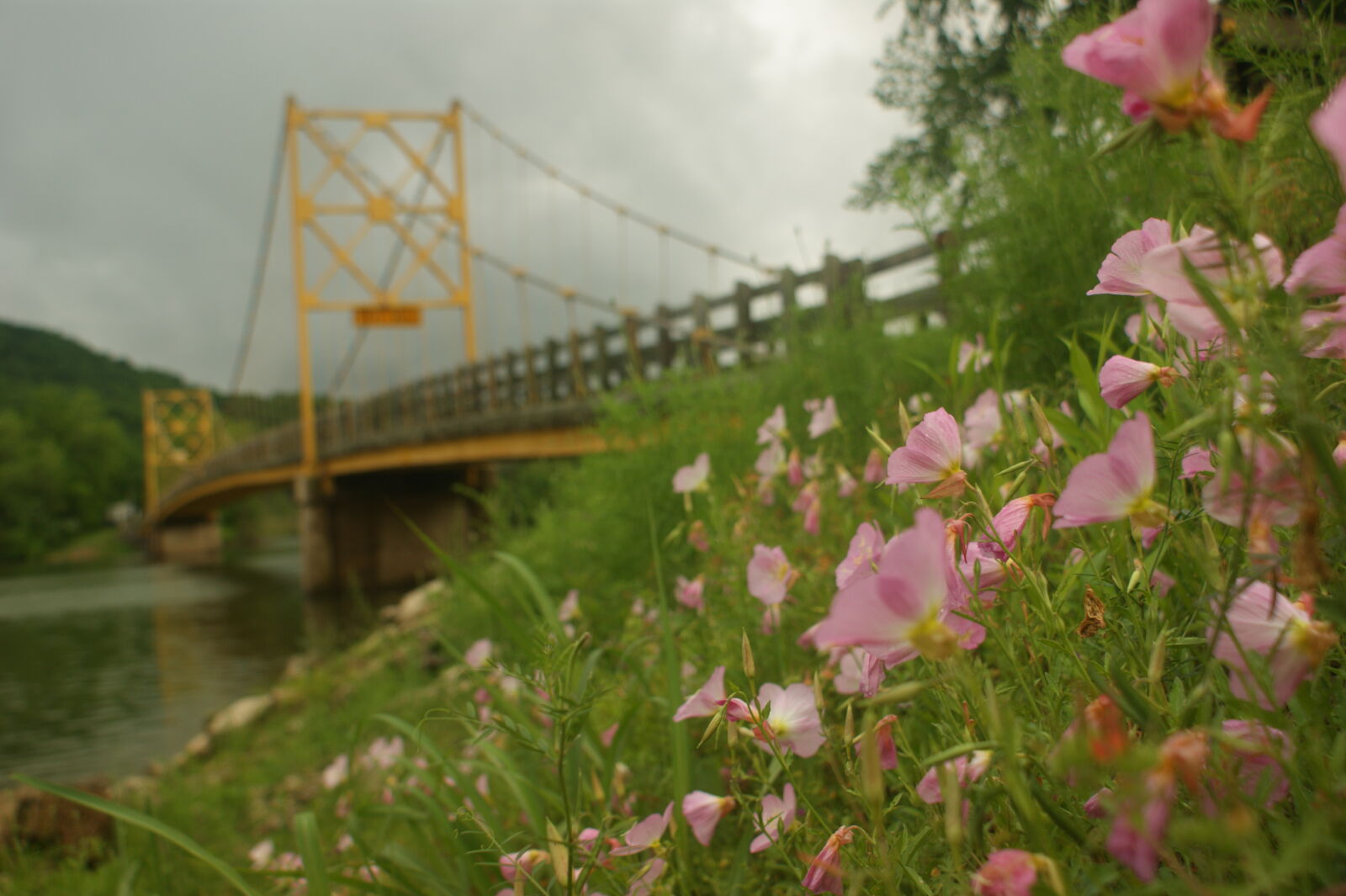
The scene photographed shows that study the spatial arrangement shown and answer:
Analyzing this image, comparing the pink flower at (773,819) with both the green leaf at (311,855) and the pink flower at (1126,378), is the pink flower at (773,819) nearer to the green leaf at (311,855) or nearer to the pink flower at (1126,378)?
the pink flower at (1126,378)

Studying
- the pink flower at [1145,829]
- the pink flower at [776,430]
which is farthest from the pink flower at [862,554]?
the pink flower at [776,430]

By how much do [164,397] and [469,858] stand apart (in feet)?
193

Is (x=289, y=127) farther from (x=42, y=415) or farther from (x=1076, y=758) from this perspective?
(x=42, y=415)

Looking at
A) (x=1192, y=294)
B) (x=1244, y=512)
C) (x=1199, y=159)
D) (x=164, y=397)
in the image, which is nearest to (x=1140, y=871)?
(x=1244, y=512)

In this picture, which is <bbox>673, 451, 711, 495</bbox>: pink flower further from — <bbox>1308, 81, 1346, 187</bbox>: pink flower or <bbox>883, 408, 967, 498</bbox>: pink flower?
<bbox>1308, 81, 1346, 187</bbox>: pink flower

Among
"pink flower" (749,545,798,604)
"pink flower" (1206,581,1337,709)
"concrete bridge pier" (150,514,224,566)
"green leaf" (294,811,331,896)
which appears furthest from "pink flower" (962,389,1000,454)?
"concrete bridge pier" (150,514,224,566)

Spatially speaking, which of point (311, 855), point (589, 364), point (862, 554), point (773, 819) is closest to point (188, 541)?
point (589, 364)

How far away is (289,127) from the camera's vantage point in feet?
72.9

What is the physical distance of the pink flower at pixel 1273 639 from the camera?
1.38ft

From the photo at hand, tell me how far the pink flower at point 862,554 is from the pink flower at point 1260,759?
0.77ft

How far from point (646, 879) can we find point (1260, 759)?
55cm

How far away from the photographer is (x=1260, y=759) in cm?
46

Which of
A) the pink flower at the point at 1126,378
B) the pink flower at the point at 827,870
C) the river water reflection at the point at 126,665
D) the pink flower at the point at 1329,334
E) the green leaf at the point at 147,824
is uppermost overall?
the pink flower at the point at 1329,334

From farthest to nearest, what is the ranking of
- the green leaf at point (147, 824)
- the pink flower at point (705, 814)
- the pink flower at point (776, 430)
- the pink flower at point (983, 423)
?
1. the pink flower at point (776, 430)
2. the pink flower at point (983, 423)
3. the green leaf at point (147, 824)
4. the pink flower at point (705, 814)
